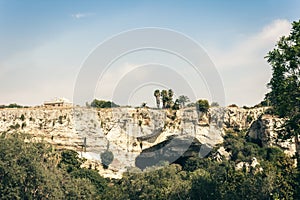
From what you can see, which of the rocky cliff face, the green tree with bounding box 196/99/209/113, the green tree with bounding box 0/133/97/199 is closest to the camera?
the green tree with bounding box 0/133/97/199

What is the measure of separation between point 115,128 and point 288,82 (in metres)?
60.5

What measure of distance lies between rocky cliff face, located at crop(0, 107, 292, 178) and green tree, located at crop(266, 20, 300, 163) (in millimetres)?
53793

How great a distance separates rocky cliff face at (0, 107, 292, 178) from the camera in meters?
83.1

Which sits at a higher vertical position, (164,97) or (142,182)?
(164,97)

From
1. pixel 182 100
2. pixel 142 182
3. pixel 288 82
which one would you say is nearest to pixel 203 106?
pixel 182 100

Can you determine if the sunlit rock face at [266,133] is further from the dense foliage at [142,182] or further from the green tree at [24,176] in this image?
the green tree at [24,176]

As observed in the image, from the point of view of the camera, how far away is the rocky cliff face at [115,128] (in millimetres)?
83125

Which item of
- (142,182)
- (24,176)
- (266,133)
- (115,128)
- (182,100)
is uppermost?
(182,100)

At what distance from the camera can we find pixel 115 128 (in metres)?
85.1

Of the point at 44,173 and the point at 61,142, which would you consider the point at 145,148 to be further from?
the point at 44,173

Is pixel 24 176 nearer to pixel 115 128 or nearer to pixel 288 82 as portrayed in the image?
pixel 288 82

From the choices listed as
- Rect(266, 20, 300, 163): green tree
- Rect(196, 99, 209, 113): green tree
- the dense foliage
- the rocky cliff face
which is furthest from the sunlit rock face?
Rect(266, 20, 300, 163): green tree

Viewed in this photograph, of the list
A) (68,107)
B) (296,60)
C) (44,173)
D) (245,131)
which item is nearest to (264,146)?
(245,131)

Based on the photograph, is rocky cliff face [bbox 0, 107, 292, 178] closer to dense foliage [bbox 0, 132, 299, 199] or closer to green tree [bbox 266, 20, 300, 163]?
dense foliage [bbox 0, 132, 299, 199]
